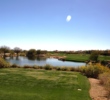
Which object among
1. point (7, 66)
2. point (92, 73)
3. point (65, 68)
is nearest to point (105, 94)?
point (92, 73)

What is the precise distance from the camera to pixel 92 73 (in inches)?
792

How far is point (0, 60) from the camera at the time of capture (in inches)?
961

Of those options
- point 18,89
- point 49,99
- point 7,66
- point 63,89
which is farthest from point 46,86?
point 7,66

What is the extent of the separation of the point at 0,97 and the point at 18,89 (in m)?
2.08

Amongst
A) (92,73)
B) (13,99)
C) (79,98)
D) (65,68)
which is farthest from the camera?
(65,68)

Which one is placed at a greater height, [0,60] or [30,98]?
[0,60]

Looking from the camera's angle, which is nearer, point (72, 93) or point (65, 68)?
point (72, 93)

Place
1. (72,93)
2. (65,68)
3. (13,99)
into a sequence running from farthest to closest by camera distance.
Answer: (65,68) < (72,93) < (13,99)

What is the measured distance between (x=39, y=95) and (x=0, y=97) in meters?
2.27

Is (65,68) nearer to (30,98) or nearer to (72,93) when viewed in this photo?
(72,93)

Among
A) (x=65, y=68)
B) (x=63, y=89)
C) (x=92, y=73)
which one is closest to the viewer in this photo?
(x=63, y=89)

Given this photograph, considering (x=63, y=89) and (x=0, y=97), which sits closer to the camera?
(x=0, y=97)

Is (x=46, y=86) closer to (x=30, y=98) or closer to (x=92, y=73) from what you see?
(x=30, y=98)

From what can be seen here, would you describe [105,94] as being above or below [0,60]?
below
